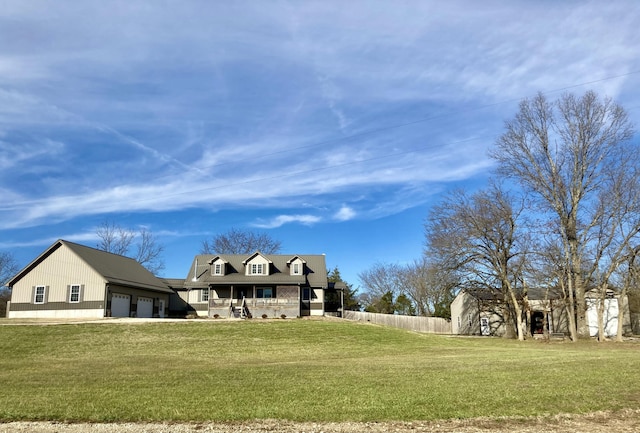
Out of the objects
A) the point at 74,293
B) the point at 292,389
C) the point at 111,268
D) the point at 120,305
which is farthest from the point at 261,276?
the point at 292,389

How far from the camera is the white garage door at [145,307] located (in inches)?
1656

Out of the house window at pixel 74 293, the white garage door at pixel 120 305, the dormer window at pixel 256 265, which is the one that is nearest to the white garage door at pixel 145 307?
the white garage door at pixel 120 305

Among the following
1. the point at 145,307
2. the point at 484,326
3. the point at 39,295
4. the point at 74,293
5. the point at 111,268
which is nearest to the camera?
the point at 74,293

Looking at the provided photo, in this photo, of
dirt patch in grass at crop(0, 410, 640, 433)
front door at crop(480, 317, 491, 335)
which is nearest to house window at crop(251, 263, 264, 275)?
front door at crop(480, 317, 491, 335)

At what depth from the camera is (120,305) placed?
39.4 meters

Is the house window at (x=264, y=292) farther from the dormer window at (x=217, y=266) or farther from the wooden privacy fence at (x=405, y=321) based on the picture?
the wooden privacy fence at (x=405, y=321)

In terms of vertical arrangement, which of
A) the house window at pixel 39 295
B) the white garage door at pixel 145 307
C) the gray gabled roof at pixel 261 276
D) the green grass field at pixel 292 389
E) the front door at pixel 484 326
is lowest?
the front door at pixel 484 326

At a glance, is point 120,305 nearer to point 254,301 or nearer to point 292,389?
point 254,301

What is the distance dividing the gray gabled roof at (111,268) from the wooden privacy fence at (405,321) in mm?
17580

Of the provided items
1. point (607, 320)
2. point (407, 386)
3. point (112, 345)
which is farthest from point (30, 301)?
point (607, 320)

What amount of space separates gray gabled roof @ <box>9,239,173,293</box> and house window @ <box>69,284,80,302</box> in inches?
77.5

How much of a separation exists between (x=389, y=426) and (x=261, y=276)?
37410 mm

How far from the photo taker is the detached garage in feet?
123

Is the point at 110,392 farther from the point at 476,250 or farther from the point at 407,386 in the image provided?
the point at 476,250
